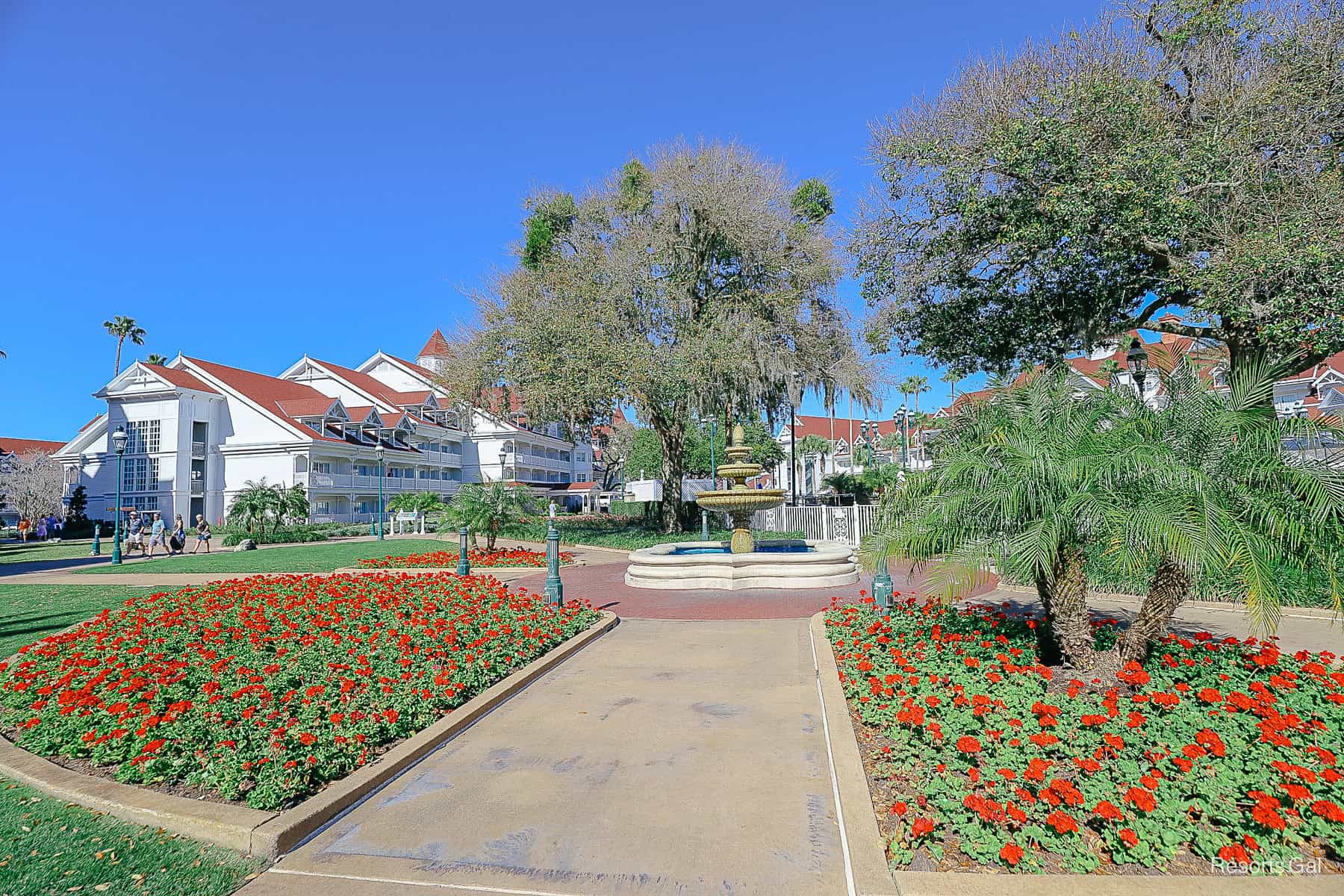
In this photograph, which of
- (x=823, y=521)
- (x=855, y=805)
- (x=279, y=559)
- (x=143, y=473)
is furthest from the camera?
(x=143, y=473)

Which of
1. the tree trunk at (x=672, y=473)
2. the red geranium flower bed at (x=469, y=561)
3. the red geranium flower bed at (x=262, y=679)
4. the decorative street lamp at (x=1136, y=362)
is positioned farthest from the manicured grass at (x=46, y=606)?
the tree trunk at (x=672, y=473)

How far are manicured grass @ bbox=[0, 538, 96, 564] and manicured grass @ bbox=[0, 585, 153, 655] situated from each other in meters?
12.0

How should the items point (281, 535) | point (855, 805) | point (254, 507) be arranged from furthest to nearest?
point (281, 535) → point (254, 507) → point (855, 805)

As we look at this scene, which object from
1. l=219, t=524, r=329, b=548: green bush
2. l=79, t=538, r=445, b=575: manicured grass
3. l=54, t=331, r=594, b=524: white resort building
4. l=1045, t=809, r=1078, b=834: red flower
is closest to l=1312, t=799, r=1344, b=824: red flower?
l=1045, t=809, r=1078, b=834: red flower

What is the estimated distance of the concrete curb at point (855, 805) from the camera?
346 centimetres

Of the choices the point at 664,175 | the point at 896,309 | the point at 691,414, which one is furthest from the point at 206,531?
the point at 896,309

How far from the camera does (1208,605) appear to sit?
10.9 m

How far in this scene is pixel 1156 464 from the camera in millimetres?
5184

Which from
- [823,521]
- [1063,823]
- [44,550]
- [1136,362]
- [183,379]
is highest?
[183,379]

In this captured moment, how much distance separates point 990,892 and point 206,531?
Result: 3778 cm

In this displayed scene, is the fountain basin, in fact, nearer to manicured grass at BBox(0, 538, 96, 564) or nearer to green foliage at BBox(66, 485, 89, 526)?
manicured grass at BBox(0, 538, 96, 564)

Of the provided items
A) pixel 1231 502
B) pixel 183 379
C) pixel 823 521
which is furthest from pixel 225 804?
pixel 183 379

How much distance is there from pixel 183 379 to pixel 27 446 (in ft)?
105

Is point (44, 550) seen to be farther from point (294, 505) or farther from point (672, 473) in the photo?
point (672, 473)
